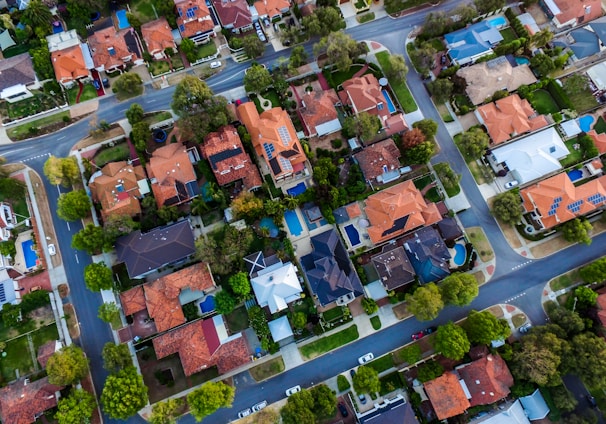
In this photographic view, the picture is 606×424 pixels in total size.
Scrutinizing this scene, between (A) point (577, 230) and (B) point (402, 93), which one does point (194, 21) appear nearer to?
(B) point (402, 93)

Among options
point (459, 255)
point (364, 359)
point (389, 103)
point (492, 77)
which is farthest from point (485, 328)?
point (492, 77)

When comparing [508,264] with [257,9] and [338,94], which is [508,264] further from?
[257,9]

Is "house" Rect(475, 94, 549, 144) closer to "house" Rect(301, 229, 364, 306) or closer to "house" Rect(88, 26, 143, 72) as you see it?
"house" Rect(301, 229, 364, 306)

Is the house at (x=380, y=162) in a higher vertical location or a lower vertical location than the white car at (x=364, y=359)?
higher

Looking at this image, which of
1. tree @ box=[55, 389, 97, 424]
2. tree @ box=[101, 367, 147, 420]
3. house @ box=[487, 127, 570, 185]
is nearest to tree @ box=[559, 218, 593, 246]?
house @ box=[487, 127, 570, 185]

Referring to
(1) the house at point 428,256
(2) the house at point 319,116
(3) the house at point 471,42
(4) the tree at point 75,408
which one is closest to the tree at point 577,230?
(1) the house at point 428,256

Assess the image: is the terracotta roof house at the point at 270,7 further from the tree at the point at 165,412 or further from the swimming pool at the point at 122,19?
the tree at the point at 165,412
